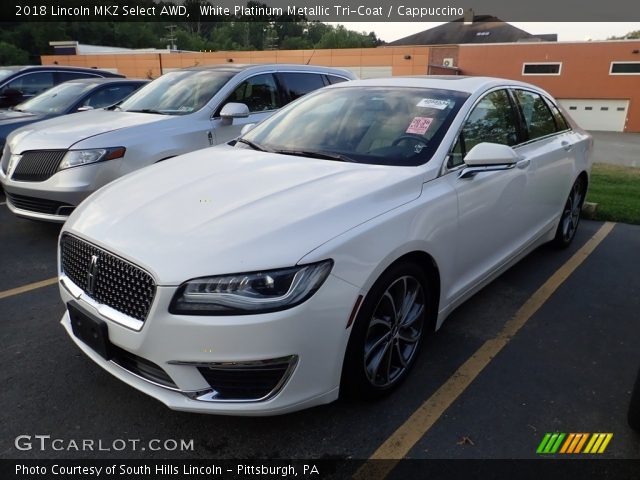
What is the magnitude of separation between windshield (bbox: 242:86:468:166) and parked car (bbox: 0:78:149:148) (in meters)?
4.44

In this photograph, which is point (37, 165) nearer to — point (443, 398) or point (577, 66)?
point (443, 398)

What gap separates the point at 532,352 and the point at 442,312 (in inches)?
28.9

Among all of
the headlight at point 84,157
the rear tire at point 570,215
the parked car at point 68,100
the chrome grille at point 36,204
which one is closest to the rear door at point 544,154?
the rear tire at point 570,215

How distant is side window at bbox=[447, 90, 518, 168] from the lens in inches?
121

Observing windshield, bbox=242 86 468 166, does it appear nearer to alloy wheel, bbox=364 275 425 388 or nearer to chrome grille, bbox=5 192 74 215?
alloy wheel, bbox=364 275 425 388

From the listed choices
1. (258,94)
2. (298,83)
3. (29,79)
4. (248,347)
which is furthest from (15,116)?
(248,347)

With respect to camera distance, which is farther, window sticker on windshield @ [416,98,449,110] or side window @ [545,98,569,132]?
side window @ [545,98,569,132]

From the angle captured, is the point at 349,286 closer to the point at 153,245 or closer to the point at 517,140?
the point at 153,245

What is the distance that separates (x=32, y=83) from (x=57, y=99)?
5.81ft

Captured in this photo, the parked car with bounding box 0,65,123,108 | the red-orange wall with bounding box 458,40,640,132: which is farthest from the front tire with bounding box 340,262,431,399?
the red-orange wall with bounding box 458,40,640,132

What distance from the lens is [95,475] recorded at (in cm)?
217

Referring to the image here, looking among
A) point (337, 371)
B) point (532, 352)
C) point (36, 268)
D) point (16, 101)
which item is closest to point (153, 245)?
point (337, 371)

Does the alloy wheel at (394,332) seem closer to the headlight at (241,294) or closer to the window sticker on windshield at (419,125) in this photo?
the headlight at (241,294)

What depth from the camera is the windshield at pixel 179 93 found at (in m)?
5.61
